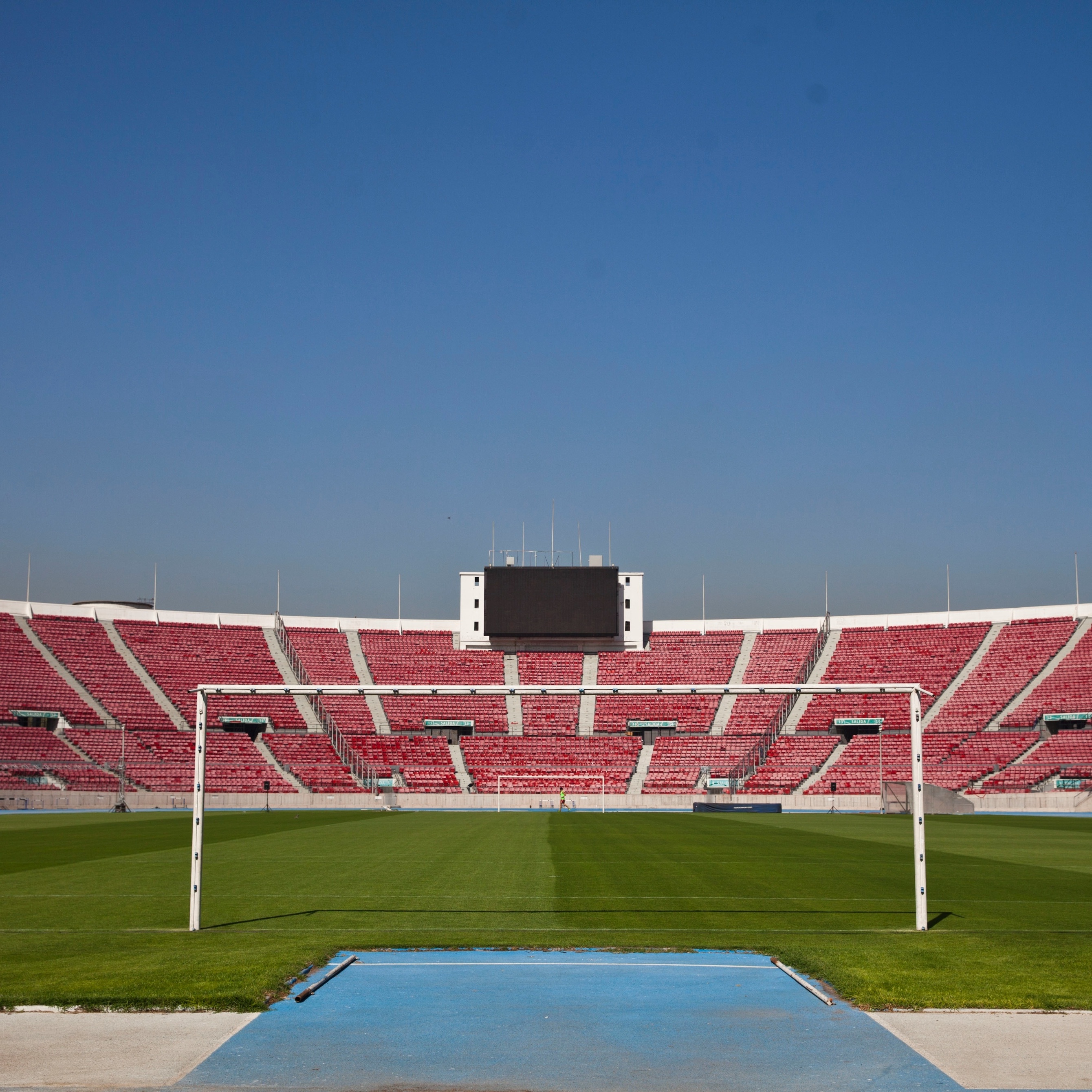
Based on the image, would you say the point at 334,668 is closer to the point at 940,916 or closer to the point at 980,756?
the point at 980,756

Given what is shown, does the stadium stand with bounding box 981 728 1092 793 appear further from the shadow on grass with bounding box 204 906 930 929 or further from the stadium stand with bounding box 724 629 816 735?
the shadow on grass with bounding box 204 906 930 929

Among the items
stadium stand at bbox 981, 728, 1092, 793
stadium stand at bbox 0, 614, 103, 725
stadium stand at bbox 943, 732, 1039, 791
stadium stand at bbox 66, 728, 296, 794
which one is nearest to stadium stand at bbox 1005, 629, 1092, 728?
stadium stand at bbox 943, 732, 1039, 791

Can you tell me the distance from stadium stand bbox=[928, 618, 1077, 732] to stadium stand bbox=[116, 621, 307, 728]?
41.2 meters

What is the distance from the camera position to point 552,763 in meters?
67.7

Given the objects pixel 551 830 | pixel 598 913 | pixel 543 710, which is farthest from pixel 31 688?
pixel 598 913

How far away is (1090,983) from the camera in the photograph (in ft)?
33.0

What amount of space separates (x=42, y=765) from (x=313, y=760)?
48.8 ft

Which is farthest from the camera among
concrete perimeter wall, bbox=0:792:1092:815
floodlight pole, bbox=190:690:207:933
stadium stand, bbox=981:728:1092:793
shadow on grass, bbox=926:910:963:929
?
stadium stand, bbox=981:728:1092:793

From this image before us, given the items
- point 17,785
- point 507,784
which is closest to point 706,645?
point 507,784

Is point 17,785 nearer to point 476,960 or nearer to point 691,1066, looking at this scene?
point 476,960

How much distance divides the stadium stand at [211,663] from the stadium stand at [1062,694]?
4446 cm

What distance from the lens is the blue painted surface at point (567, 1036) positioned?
7.18 meters

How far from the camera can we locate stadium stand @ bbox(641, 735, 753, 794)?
2562 inches

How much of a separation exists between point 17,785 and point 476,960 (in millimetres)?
52961
